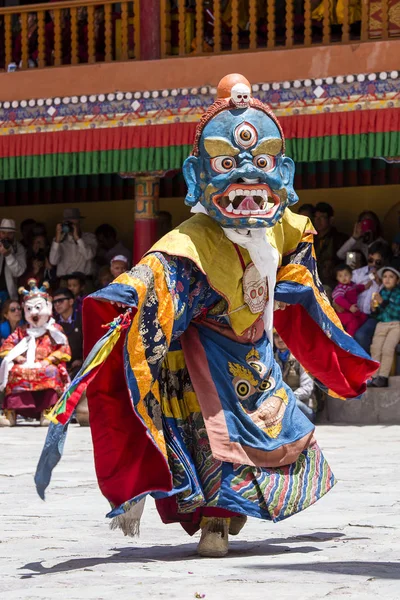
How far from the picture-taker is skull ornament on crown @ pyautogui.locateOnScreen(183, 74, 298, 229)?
5109 millimetres

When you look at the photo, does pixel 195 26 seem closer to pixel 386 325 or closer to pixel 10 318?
pixel 10 318

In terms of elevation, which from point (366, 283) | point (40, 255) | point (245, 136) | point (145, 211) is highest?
point (245, 136)

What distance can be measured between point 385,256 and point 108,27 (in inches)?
124

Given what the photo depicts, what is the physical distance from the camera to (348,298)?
11.4m

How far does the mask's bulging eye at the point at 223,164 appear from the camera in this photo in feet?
16.9

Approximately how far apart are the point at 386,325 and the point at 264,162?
19.8 feet

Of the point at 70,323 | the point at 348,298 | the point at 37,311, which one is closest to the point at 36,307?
the point at 37,311

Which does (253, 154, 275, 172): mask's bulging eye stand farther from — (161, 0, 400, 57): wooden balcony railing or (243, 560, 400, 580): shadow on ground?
(161, 0, 400, 57): wooden balcony railing

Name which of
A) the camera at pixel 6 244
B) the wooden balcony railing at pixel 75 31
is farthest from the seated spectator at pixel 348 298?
the camera at pixel 6 244

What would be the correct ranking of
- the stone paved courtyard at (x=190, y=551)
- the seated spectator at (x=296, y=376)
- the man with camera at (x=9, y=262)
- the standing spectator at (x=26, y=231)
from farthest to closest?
the standing spectator at (x=26, y=231) → the man with camera at (x=9, y=262) → the seated spectator at (x=296, y=376) → the stone paved courtyard at (x=190, y=551)

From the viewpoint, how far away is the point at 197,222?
5.17 metres

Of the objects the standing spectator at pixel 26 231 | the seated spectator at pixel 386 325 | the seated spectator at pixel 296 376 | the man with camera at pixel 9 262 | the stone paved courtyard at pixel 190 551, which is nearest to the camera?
the stone paved courtyard at pixel 190 551

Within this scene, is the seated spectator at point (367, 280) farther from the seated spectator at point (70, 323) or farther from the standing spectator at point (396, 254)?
the seated spectator at point (70, 323)

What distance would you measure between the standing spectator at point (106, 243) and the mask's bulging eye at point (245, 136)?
8232 mm
